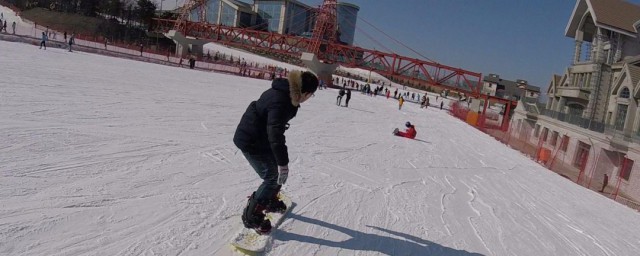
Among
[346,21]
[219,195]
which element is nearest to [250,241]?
[219,195]

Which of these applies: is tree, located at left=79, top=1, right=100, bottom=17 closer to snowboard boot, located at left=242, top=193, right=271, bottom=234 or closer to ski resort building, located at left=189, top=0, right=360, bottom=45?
ski resort building, located at left=189, top=0, right=360, bottom=45

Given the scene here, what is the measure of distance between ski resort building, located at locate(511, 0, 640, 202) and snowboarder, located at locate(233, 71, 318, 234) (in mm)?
12458

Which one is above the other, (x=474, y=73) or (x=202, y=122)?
(x=474, y=73)

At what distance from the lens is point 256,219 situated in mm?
4035

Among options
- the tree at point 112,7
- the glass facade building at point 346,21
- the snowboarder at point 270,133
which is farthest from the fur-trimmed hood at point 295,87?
the glass facade building at point 346,21

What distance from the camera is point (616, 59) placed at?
28.2 m

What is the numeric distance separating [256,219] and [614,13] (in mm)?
34215

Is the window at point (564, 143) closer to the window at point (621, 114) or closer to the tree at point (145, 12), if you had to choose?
the window at point (621, 114)

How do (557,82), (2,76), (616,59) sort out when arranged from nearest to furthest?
(2,76) → (616,59) → (557,82)

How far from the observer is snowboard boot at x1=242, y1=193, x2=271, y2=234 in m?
4.02

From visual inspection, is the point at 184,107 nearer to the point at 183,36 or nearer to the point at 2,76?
A: the point at 2,76

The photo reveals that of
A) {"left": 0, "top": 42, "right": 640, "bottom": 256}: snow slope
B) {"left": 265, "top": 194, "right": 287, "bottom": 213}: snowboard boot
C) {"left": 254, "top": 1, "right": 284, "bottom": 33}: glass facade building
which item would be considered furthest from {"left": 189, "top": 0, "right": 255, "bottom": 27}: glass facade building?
{"left": 265, "top": 194, "right": 287, "bottom": 213}: snowboard boot

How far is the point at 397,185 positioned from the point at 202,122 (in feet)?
16.9

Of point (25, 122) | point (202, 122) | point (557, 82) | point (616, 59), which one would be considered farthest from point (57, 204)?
point (557, 82)
